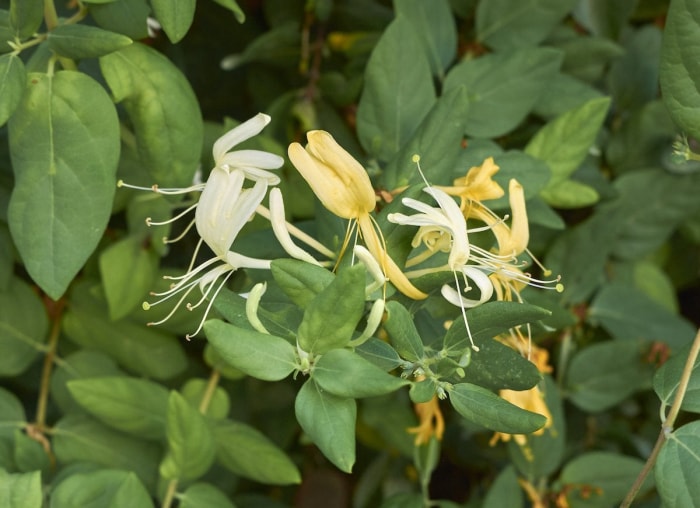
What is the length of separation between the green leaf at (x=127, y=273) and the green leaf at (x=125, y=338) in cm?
7

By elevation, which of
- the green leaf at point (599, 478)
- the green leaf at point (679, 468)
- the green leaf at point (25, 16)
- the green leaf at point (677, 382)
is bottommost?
the green leaf at point (599, 478)

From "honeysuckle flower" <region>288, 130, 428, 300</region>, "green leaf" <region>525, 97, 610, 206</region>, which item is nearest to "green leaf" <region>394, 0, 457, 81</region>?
"green leaf" <region>525, 97, 610, 206</region>

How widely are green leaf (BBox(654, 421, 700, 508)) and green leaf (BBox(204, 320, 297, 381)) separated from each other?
0.27m

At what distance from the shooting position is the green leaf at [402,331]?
0.58 meters

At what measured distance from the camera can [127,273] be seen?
2.97ft

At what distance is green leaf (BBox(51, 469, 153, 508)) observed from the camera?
0.80 m

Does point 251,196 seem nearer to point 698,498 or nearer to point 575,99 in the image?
point 698,498

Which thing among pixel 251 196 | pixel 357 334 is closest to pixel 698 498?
pixel 357 334

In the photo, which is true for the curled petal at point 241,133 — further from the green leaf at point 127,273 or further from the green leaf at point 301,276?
the green leaf at point 127,273

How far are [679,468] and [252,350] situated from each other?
1.00 feet

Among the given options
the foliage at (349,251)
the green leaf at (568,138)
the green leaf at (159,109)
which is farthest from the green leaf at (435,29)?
the green leaf at (159,109)

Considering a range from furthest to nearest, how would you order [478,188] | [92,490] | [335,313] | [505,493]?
1. [505,493]
2. [92,490]
3. [478,188]
4. [335,313]

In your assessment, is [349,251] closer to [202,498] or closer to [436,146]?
[436,146]

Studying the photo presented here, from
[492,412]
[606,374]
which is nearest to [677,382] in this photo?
[492,412]
